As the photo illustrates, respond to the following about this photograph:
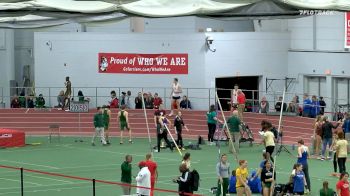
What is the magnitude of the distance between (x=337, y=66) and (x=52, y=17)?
1557 inches

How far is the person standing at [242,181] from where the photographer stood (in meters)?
26.7

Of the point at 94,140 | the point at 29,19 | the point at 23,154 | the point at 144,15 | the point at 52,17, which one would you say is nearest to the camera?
the point at 144,15

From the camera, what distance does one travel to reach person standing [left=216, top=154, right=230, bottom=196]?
2700 cm

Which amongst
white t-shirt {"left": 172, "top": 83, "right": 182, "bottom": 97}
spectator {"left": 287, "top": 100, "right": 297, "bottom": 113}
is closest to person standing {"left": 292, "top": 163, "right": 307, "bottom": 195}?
spectator {"left": 287, "top": 100, "right": 297, "bottom": 113}

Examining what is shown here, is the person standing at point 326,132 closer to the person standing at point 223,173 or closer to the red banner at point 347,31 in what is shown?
the person standing at point 223,173

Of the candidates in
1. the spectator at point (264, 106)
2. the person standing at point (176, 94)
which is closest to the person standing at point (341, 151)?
the spectator at point (264, 106)

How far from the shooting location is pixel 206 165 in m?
36.4

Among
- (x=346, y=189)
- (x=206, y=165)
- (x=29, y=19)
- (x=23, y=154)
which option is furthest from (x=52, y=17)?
(x=23, y=154)

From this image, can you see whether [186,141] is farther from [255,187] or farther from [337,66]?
[255,187]

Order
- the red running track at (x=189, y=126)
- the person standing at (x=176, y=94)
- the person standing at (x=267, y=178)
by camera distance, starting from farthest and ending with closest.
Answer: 1. the person standing at (x=176, y=94)
2. the red running track at (x=189, y=126)
3. the person standing at (x=267, y=178)

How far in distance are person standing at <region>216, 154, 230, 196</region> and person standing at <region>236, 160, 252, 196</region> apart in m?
0.43

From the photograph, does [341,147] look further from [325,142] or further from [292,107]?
[292,107]

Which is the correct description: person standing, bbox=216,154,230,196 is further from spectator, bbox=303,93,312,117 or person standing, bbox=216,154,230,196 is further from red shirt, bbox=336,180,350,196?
spectator, bbox=303,93,312,117

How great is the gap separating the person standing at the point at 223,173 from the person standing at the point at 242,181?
17.0 inches
